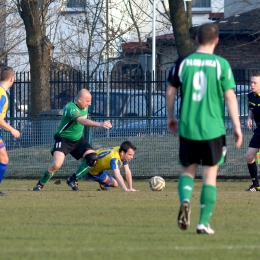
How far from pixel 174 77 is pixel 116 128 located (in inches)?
362

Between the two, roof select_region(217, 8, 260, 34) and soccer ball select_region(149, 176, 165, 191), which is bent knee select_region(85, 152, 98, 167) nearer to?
soccer ball select_region(149, 176, 165, 191)

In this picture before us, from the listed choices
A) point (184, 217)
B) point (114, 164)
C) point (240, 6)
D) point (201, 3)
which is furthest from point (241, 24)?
point (184, 217)

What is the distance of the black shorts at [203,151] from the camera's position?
7.04 metres

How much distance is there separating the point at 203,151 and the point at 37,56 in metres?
16.1

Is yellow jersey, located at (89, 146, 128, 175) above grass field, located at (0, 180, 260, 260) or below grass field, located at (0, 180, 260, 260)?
above

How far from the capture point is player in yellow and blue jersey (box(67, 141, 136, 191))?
12.4 meters

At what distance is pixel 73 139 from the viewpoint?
1273cm

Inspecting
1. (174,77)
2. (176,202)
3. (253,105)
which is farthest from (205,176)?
(253,105)

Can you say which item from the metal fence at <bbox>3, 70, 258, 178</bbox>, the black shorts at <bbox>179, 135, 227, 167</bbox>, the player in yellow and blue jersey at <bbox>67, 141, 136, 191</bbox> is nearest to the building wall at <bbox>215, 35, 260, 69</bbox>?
the metal fence at <bbox>3, 70, 258, 178</bbox>

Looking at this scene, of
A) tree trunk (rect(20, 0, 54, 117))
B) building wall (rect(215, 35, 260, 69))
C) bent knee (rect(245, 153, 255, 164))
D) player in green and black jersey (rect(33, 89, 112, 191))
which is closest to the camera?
player in green and black jersey (rect(33, 89, 112, 191))

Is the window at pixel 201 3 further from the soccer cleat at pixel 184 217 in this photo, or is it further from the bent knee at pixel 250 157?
the soccer cleat at pixel 184 217

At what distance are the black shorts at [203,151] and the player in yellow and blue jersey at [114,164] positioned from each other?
16.8 ft

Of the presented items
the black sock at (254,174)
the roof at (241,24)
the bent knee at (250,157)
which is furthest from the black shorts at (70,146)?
the roof at (241,24)

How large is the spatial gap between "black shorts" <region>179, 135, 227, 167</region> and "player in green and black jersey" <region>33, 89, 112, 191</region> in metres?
5.07
